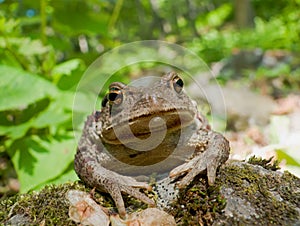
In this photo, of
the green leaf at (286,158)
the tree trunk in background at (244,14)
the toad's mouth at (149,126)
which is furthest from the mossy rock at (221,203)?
the tree trunk in background at (244,14)

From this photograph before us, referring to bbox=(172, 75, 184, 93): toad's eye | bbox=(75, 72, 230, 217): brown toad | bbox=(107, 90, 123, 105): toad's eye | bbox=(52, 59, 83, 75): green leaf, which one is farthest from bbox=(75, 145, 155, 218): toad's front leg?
bbox=(52, 59, 83, 75): green leaf

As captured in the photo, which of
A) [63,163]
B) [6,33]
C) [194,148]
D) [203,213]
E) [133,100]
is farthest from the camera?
[6,33]

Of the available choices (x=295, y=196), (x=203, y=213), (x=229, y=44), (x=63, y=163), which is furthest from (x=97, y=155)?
(x=229, y=44)

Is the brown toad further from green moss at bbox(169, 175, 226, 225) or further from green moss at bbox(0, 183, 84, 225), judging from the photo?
green moss at bbox(0, 183, 84, 225)

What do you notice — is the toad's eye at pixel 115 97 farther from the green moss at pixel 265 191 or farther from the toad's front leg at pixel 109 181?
the green moss at pixel 265 191

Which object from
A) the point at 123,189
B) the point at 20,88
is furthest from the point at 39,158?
the point at 123,189

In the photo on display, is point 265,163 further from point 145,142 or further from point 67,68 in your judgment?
point 67,68

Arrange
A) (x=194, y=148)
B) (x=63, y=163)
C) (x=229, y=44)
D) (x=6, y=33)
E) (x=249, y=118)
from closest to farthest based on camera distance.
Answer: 1. (x=194, y=148)
2. (x=63, y=163)
3. (x=6, y=33)
4. (x=249, y=118)
5. (x=229, y=44)

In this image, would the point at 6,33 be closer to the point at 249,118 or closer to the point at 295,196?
the point at 295,196
